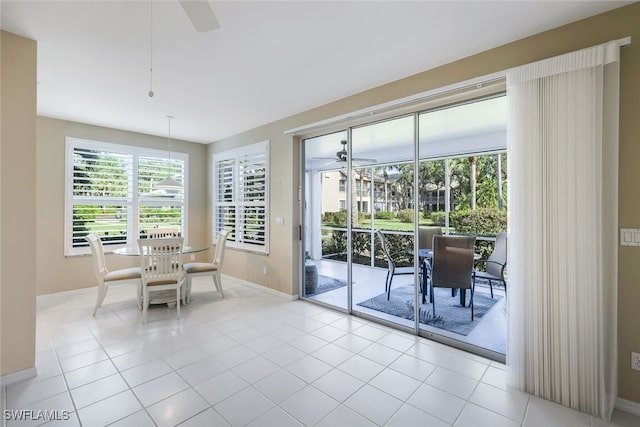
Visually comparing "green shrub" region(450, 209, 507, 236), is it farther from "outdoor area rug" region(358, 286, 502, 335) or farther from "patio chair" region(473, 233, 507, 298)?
"outdoor area rug" region(358, 286, 502, 335)

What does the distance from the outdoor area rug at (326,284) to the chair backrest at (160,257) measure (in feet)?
6.53

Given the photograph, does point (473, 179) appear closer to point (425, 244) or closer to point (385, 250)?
point (425, 244)

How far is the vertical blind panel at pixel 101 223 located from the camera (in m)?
4.48

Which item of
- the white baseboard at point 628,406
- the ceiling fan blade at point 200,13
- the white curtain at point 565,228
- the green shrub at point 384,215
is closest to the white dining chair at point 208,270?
the green shrub at point 384,215

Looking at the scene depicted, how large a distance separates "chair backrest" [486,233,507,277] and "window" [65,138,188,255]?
489cm

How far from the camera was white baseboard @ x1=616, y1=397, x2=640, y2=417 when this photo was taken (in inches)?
74.2

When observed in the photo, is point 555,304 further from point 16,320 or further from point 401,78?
point 16,320

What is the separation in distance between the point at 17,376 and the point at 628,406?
4.39m

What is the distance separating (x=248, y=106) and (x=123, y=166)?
2.73m

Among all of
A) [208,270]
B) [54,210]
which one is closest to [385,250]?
[208,270]

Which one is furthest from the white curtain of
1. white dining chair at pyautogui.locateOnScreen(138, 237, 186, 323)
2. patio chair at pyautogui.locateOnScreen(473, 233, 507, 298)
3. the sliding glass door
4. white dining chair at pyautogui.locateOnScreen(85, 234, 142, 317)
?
white dining chair at pyautogui.locateOnScreen(85, 234, 142, 317)

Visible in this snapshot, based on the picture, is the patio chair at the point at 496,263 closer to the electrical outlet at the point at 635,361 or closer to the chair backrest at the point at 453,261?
the chair backrest at the point at 453,261

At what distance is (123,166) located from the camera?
16.2 feet

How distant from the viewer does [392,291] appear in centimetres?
434
